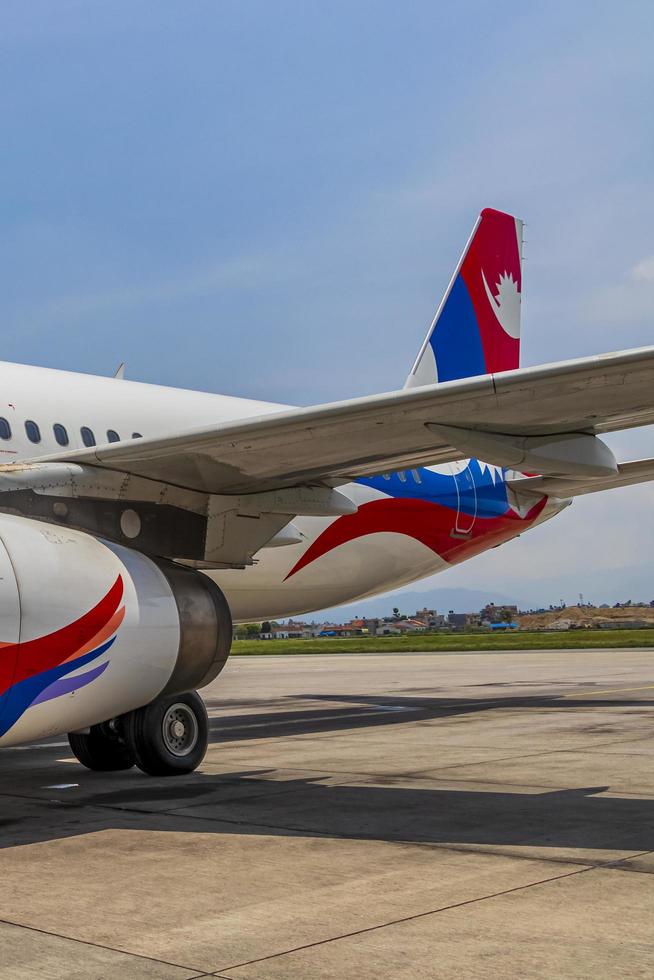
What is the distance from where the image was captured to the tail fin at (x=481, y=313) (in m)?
16.9

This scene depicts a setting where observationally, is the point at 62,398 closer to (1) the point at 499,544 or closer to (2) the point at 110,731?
(2) the point at 110,731

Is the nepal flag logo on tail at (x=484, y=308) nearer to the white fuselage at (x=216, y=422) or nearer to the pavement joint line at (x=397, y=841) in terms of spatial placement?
the white fuselage at (x=216, y=422)

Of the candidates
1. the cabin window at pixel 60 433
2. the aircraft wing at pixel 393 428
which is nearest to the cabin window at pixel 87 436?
the cabin window at pixel 60 433

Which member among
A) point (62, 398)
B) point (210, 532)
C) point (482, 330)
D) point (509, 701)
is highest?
point (482, 330)

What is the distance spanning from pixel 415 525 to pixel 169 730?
5861mm

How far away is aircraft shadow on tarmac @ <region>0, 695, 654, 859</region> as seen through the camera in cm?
666

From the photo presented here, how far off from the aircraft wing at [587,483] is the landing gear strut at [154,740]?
539 centimetres

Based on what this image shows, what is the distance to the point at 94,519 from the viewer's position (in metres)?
9.29

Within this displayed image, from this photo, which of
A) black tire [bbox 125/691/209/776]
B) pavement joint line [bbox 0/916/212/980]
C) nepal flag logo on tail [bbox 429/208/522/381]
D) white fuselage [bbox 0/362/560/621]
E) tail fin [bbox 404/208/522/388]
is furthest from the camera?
nepal flag logo on tail [bbox 429/208/522/381]

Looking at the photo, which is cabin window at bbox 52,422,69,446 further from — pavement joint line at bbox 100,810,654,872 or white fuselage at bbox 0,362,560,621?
pavement joint line at bbox 100,810,654,872

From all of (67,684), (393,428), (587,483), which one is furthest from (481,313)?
(67,684)

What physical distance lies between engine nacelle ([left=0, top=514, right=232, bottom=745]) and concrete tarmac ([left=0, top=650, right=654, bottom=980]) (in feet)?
2.58

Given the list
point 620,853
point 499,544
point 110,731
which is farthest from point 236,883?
point 499,544

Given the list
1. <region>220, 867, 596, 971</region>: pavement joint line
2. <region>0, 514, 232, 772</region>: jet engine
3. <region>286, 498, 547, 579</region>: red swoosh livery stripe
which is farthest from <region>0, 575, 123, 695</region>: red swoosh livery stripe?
<region>286, 498, 547, 579</region>: red swoosh livery stripe
